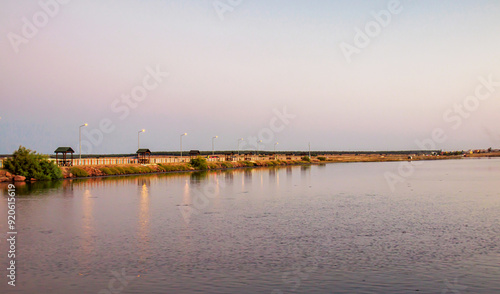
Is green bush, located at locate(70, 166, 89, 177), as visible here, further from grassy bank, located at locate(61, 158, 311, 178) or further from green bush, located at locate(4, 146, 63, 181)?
green bush, located at locate(4, 146, 63, 181)

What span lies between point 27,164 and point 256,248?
5533 centimetres

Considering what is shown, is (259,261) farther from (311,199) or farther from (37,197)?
(37,197)

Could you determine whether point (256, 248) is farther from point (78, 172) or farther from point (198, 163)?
point (198, 163)

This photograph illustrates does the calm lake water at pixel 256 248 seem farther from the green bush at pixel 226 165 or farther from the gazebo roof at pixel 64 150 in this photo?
the green bush at pixel 226 165

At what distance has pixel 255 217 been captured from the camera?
31.1 metres

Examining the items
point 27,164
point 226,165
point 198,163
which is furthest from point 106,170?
point 226,165

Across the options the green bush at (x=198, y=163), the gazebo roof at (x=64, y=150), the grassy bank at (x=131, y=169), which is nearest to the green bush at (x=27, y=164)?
the grassy bank at (x=131, y=169)

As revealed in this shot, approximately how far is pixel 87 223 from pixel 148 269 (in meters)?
13.0

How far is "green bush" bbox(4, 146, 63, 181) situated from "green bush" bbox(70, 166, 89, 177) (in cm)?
743

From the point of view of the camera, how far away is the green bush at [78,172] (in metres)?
76.1

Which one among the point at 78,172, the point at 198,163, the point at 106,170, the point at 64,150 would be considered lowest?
the point at 78,172

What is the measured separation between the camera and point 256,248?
818 inches

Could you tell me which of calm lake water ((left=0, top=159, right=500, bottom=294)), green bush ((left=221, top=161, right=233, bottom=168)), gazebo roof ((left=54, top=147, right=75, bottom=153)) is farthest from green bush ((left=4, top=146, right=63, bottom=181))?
green bush ((left=221, top=161, right=233, bottom=168))

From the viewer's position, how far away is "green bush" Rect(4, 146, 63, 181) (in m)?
65.7
